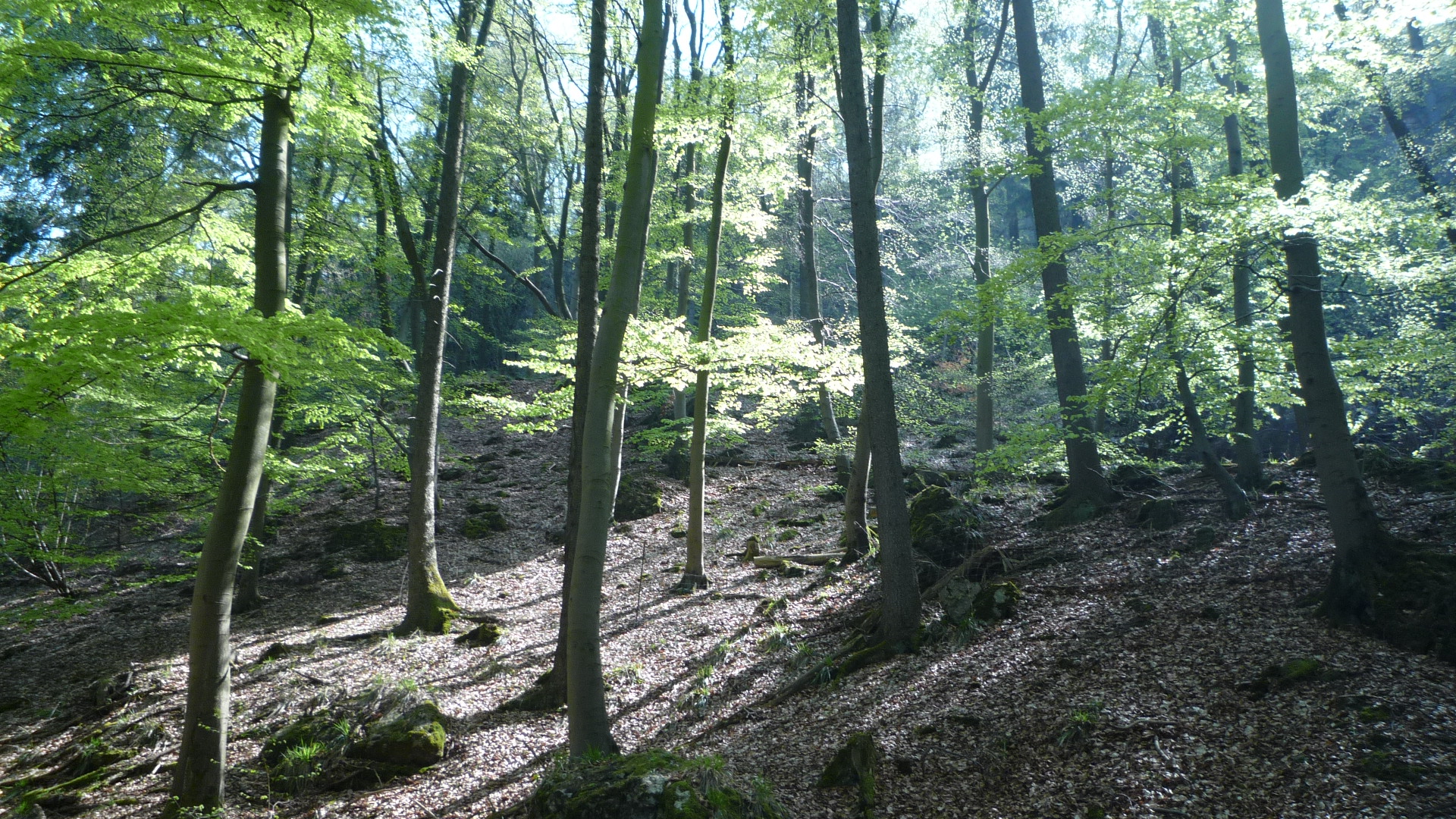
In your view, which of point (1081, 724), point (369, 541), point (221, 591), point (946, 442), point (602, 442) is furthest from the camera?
point (946, 442)

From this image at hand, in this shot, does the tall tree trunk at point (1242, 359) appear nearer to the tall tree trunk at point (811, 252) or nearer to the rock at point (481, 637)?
the tall tree trunk at point (811, 252)

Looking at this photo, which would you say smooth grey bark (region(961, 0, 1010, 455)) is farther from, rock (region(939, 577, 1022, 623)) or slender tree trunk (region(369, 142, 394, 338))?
slender tree trunk (region(369, 142, 394, 338))

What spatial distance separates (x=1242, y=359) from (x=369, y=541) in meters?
15.5

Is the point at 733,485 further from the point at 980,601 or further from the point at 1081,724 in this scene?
the point at 1081,724

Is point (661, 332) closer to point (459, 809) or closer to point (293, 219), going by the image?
point (459, 809)

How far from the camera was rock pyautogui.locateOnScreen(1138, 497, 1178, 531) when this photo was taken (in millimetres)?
8422

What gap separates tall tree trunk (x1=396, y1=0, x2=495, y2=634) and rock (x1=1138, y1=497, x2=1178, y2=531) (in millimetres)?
9631

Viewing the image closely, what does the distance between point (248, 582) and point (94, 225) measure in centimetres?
602

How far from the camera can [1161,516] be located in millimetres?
8500

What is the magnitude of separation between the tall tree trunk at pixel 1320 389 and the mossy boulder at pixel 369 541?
45.0ft

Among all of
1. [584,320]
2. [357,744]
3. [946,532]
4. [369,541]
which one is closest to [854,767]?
[357,744]

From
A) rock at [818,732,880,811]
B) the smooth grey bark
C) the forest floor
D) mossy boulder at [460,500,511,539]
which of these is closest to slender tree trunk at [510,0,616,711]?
the forest floor

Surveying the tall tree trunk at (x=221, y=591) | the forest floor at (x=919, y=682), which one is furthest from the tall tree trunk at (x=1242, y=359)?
the tall tree trunk at (x=221, y=591)

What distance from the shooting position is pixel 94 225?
33.6 ft
